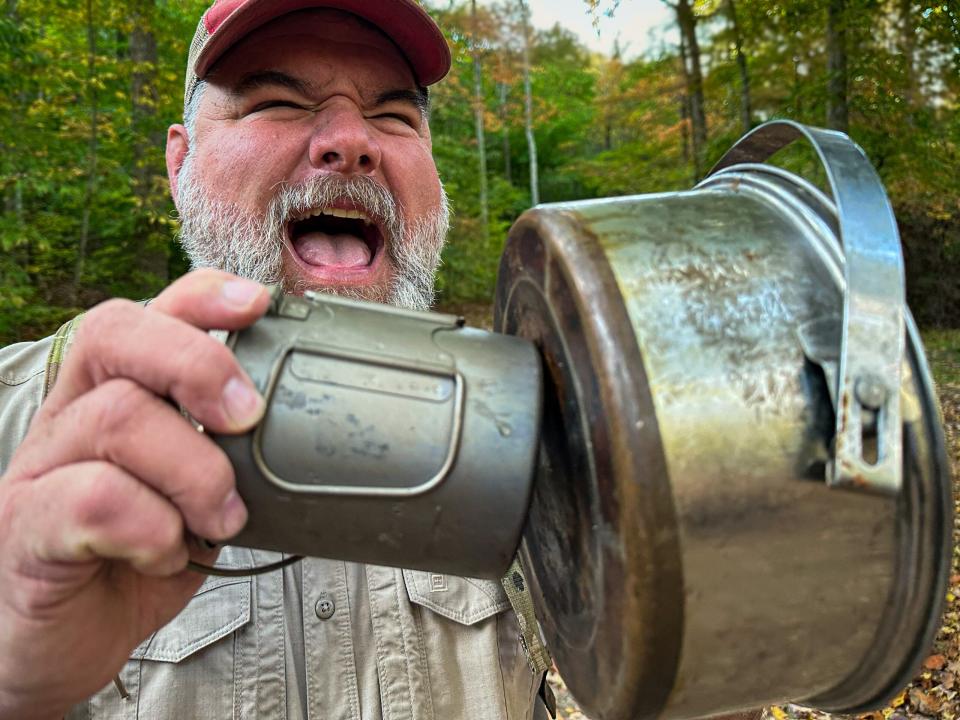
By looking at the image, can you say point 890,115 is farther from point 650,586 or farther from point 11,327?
point 11,327

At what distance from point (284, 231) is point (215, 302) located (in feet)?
3.61

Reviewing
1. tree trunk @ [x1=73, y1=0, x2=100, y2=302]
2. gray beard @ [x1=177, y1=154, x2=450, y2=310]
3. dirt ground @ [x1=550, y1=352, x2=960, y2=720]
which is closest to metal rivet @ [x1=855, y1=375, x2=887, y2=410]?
gray beard @ [x1=177, y1=154, x2=450, y2=310]

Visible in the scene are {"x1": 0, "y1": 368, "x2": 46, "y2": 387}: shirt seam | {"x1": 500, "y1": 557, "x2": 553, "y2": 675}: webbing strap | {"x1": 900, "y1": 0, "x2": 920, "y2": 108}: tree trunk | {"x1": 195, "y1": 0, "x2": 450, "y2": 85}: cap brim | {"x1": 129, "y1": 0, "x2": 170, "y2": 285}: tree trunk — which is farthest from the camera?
{"x1": 900, "y1": 0, "x2": 920, "y2": 108}: tree trunk

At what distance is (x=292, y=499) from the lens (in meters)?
0.85

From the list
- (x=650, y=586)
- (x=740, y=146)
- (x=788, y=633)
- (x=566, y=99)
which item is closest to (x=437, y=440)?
(x=650, y=586)

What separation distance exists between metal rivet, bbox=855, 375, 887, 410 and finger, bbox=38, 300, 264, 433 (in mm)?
671

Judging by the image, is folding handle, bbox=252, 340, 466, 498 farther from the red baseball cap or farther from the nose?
the red baseball cap

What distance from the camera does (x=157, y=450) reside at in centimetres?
83

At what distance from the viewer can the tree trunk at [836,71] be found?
7809 mm

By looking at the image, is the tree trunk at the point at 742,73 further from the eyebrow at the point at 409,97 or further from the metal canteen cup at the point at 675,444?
the metal canteen cup at the point at 675,444

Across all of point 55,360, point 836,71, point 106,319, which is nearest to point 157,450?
point 106,319

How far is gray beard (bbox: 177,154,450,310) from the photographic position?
1.87m

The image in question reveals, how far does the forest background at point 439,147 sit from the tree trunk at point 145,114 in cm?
3

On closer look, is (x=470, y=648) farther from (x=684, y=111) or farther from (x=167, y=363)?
(x=684, y=111)
